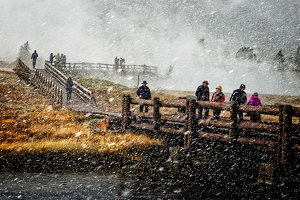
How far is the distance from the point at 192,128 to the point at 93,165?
331 centimetres

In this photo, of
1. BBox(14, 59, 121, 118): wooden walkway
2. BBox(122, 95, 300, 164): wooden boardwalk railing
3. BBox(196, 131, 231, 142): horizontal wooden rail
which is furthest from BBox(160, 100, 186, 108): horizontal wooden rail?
BBox(14, 59, 121, 118): wooden walkway

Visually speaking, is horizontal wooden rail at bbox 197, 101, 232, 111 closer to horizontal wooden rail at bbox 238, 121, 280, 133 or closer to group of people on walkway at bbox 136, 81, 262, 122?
horizontal wooden rail at bbox 238, 121, 280, 133

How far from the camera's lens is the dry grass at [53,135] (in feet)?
28.9

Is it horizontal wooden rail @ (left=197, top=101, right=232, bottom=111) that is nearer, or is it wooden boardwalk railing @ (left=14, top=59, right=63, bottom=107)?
horizontal wooden rail @ (left=197, top=101, right=232, bottom=111)

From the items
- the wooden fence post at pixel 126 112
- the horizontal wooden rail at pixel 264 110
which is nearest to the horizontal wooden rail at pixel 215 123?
the horizontal wooden rail at pixel 264 110

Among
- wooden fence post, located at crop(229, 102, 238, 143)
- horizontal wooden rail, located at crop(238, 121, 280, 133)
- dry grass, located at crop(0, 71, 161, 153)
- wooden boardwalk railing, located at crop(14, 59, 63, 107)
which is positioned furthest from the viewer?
wooden boardwalk railing, located at crop(14, 59, 63, 107)

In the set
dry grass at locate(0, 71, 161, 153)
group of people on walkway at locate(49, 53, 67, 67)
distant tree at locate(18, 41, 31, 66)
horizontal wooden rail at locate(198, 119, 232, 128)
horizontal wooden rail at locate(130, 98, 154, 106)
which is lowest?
dry grass at locate(0, 71, 161, 153)

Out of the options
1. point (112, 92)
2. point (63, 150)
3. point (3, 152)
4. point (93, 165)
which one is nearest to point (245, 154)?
point (93, 165)

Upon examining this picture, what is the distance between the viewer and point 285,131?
18.8 ft

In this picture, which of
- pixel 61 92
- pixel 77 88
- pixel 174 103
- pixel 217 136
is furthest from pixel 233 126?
pixel 77 88

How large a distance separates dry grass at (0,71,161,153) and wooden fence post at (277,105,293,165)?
4.45 meters

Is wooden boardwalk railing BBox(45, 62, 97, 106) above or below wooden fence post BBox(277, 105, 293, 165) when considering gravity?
above

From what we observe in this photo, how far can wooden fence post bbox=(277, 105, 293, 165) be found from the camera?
A: 573 centimetres

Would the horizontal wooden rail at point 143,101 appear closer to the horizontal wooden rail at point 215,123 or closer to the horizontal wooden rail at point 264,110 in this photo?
the horizontal wooden rail at point 215,123
